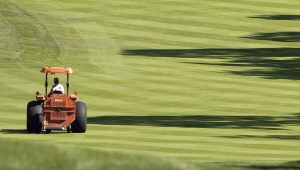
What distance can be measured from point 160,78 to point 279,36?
1593 cm

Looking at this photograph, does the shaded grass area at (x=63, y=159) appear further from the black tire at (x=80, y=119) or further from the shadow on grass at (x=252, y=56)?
the shadow on grass at (x=252, y=56)

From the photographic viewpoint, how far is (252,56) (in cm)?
5544

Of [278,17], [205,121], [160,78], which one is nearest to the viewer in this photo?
[205,121]

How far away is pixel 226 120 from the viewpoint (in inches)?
1287

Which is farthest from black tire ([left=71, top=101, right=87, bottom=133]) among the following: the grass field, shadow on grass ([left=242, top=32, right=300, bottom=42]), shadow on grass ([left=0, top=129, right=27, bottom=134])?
shadow on grass ([left=242, top=32, right=300, bottom=42])

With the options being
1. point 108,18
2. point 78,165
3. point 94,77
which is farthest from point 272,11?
point 78,165

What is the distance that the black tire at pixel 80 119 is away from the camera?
24533mm

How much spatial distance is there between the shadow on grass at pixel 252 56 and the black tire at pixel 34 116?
2545 centimetres

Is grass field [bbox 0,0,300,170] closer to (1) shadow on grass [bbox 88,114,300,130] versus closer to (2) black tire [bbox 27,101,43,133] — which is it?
(1) shadow on grass [bbox 88,114,300,130]

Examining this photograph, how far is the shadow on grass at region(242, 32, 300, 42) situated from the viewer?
197 ft

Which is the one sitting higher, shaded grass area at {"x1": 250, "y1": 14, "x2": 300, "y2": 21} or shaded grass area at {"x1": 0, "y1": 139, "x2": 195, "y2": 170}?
shaded grass area at {"x1": 250, "y1": 14, "x2": 300, "y2": 21}

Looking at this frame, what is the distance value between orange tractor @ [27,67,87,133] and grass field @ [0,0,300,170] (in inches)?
13.8

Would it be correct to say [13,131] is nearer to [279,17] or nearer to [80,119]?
[80,119]

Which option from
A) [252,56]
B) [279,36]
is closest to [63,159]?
[252,56]
